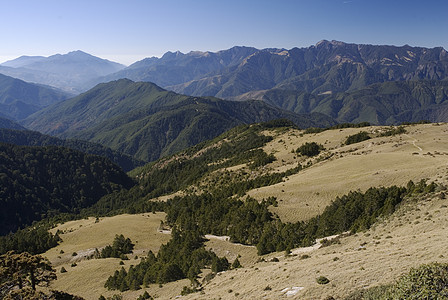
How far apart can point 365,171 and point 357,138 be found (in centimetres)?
5549

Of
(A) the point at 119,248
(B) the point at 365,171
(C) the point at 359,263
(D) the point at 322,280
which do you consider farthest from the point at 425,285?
(A) the point at 119,248

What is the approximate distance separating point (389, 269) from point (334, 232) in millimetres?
27725

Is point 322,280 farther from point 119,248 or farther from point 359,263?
point 119,248

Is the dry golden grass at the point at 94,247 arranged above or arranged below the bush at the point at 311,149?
below

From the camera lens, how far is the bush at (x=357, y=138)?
127 m

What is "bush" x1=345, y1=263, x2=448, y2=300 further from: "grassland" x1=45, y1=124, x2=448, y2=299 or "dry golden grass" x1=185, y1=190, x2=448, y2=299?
"grassland" x1=45, y1=124, x2=448, y2=299

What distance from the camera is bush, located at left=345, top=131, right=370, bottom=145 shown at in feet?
417

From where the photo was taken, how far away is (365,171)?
78375 mm

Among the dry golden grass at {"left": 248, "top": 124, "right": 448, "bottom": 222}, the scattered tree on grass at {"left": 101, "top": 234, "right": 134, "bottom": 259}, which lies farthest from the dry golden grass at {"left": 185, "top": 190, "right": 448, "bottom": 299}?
the scattered tree on grass at {"left": 101, "top": 234, "right": 134, "bottom": 259}

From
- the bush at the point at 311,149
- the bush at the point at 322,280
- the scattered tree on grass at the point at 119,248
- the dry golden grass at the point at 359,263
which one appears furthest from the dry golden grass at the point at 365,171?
the bush at the point at 322,280

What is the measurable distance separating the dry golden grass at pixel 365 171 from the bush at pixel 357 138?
7254 mm

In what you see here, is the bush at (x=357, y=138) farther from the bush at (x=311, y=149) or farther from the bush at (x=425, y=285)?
the bush at (x=425, y=285)

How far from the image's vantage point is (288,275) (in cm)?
3078

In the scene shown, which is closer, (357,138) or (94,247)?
(94,247)
